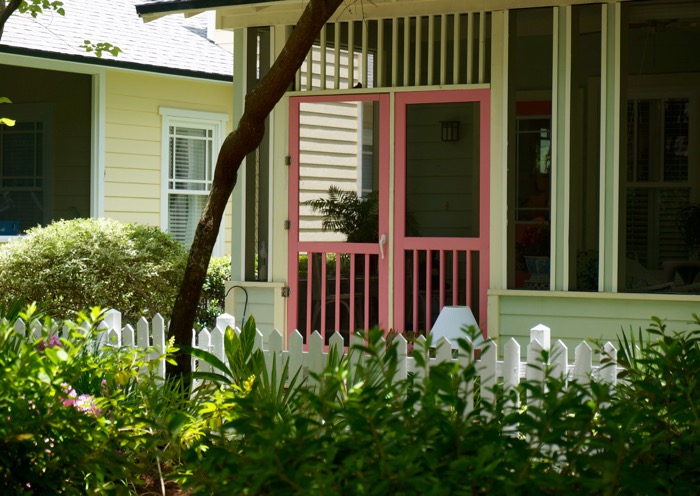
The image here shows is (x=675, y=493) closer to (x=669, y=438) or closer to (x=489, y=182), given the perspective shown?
(x=669, y=438)

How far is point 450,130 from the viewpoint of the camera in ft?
30.1

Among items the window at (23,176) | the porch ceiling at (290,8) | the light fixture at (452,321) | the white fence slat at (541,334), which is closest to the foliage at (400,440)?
the white fence slat at (541,334)

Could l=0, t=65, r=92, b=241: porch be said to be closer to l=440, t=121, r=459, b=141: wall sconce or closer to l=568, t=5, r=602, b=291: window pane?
l=440, t=121, r=459, b=141: wall sconce

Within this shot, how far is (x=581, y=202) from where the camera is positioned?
11.6 meters

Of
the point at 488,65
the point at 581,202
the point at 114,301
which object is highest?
the point at 488,65

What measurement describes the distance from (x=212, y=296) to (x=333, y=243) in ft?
13.3

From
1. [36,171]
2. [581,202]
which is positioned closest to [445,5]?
[581,202]

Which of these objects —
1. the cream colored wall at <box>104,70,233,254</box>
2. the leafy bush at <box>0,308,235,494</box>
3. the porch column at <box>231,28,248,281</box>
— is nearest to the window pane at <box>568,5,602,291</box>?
the porch column at <box>231,28,248,281</box>

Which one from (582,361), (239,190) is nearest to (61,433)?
(582,361)

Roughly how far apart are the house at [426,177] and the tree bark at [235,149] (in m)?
2.90

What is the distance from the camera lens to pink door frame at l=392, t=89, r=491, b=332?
8.29m

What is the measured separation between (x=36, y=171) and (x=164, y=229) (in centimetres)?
199

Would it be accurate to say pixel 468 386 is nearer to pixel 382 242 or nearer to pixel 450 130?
pixel 382 242

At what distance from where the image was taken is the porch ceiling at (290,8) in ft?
27.0
